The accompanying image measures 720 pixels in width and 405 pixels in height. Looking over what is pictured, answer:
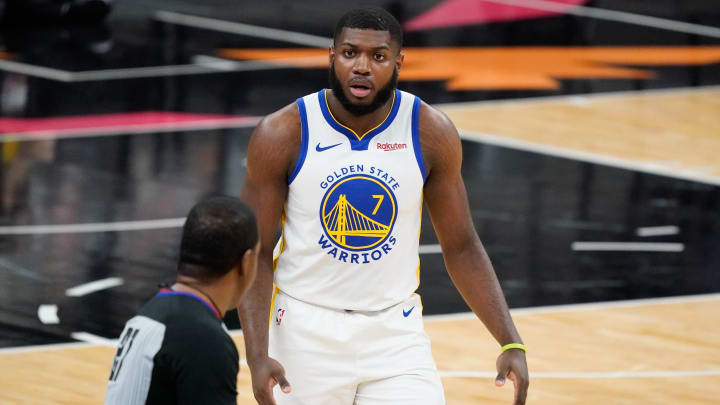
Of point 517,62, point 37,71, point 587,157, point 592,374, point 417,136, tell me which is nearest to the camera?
point 417,136

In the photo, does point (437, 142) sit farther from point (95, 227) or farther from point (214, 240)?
point (95, 227)

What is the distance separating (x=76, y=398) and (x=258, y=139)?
2.50m

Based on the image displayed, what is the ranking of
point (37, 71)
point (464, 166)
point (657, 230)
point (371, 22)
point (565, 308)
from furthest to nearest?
point (37, 71) < point (464, 166) < point (657, 230) < point (565, 308) < point (371, 22)

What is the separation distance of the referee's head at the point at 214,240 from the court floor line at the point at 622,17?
1329cm

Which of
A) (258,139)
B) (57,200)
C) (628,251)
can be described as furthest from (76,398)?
(628,251)

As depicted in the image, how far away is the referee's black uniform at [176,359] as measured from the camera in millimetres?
2666

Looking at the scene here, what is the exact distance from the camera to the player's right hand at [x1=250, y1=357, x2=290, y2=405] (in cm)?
355

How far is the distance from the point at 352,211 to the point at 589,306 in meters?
4.02

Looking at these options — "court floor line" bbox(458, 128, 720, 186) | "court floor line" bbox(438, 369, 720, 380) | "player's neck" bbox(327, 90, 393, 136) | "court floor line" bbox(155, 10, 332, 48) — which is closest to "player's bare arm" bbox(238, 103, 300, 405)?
"player's neck" bbox(327, 90, 393, 136)

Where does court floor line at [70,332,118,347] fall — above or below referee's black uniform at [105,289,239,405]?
below

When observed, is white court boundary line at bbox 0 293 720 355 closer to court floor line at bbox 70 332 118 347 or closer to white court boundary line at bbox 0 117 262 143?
court floor line at bbox 70 332 118 347

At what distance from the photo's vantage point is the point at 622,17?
629 inches

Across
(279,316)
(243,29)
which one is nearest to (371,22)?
(279,316)

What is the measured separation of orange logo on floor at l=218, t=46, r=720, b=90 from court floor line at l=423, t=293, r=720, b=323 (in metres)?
5.39
